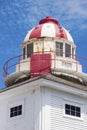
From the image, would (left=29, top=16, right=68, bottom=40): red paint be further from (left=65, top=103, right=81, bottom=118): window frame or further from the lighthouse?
(left=65, top=103, right=81, bottom=118): window frame

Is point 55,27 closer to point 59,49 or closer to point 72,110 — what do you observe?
point 59,49

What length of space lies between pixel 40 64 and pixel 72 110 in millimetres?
3107

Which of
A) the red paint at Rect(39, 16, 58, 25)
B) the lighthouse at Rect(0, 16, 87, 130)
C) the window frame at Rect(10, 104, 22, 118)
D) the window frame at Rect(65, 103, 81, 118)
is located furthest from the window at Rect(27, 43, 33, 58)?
the window frame at Rect(65, 103, 81, 118)

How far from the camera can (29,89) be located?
22.4 m

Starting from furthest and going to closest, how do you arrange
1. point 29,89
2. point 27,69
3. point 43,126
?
point 27,69 < point 29,89 < point 43,126

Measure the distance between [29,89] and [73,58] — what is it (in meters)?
4.04

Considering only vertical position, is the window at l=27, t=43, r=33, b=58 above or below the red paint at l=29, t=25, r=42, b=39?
below

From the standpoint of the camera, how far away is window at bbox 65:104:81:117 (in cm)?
2227

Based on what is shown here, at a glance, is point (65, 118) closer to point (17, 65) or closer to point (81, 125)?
point (81, 125)

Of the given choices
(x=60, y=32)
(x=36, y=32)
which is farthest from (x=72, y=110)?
(x=36, y=32)

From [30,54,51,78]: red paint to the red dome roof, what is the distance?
5.87ft

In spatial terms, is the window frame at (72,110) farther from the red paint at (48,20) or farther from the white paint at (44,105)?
the red paint at (48,20)

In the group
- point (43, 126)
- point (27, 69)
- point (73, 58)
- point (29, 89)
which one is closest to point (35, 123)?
point (43, 126)

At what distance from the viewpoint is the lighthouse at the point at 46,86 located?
21547 mm
